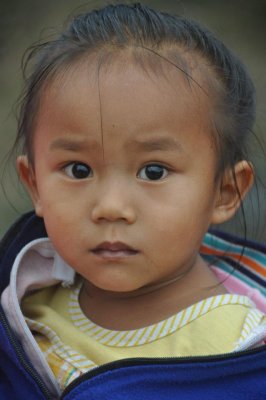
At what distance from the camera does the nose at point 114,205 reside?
1.60 metres

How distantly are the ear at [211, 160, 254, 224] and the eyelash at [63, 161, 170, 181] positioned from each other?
202 millimetres

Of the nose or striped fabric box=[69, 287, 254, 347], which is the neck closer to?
striped fabric box=[69, 287, 254, 347]

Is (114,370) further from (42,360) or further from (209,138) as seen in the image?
(209,138)

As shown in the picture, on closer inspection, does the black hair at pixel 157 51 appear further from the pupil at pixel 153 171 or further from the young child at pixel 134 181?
the pupil at pixel 153 171

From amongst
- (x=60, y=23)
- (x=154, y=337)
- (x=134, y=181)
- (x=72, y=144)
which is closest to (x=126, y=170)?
(x=134, y=181)

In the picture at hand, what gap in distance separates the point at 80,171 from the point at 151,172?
15 centimetres

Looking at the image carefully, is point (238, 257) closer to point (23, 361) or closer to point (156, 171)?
point (156, 171)

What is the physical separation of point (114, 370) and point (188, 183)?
420mm

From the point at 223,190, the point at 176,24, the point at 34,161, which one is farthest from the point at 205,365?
the point at 176,24

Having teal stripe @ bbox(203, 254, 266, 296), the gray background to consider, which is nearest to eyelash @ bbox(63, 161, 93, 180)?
teal stripe @ bbox(203, 254, 266, 296)

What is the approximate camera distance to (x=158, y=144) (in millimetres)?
1644

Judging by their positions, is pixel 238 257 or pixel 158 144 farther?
pixel 238 257

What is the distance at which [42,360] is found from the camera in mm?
1708

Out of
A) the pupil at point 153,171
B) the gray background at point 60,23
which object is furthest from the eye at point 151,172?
the gray background at point 60,23
